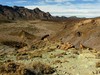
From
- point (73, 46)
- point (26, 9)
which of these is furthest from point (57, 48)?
point (26, 9)

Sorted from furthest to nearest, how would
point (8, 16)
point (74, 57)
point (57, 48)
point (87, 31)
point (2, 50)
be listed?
point (8, 16)
point (2, 50)
point (57, 48)
point (87, 31)
point (74, 57)

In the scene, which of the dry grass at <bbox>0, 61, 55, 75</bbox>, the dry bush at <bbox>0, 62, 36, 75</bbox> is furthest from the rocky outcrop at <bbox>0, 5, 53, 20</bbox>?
the dry bush at <bbox>0, 62, 36, 75</bbox>

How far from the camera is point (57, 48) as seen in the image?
25984mm

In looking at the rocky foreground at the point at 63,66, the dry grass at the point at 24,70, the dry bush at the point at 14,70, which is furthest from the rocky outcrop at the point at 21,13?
the dry bush at the point at 14,70

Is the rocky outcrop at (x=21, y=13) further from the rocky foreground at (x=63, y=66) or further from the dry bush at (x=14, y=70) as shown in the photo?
the dry bush at (x=14, y=70)

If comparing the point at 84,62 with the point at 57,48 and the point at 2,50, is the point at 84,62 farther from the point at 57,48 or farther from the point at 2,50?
the point at 2,50

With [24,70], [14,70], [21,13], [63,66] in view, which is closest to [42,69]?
[24,70]

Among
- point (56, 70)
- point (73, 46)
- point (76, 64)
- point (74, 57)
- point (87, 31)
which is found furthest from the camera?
point (73, 46)

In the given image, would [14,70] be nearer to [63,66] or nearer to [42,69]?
[42,69]

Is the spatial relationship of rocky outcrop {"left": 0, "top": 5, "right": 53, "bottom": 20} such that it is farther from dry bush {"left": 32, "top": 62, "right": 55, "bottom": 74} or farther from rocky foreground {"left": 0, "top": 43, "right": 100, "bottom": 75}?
dry bush {"left": 32, "top": 62, "right": 55, "bottom": 74}

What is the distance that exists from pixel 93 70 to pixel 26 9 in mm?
181591

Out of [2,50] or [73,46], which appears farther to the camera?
[2,50]

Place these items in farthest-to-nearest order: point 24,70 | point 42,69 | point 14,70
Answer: point 42,69 → point 14,70 → point 24,70

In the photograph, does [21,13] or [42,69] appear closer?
[42,69]
